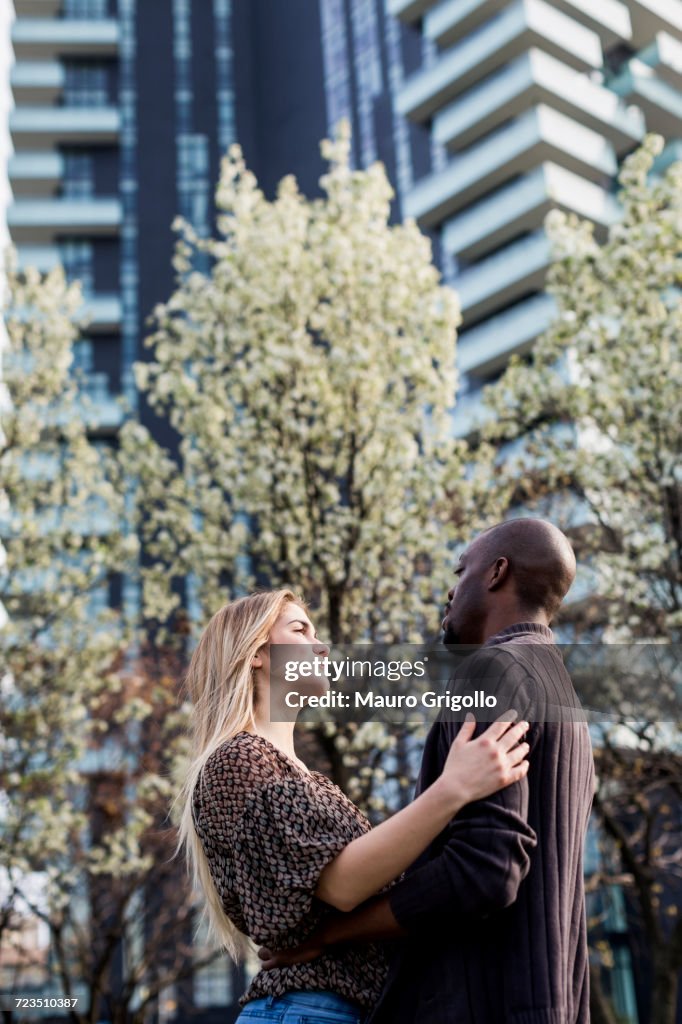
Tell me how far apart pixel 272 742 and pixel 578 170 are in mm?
47825

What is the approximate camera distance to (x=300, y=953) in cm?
340

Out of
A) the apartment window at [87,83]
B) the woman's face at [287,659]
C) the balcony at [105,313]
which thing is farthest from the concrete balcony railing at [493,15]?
the woman's face at [287,659]

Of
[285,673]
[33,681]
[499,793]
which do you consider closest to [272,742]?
[285,673]

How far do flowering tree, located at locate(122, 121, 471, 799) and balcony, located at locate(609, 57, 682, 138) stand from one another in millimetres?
37820

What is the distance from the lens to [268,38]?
6775cm

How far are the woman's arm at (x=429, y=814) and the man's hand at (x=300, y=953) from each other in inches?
7.0

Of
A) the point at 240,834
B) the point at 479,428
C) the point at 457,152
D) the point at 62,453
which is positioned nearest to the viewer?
the point at 240,834

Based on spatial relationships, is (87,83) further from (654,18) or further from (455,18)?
(654,18)

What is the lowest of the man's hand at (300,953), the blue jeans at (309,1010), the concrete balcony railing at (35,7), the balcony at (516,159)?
the blue jeans at (309,1010)

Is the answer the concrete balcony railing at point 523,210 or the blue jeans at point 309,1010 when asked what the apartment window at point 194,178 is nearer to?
the concrete balcony railing at point 523,210

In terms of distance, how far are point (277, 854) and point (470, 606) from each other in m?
0.91

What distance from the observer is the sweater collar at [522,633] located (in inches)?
134

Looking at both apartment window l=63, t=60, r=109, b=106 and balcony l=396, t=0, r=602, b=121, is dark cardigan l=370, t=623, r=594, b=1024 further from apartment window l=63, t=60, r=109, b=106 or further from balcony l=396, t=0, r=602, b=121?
apartment window l=63, t=60, r=109, b=106

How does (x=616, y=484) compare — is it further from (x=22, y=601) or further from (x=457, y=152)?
(x=457, y=152)
